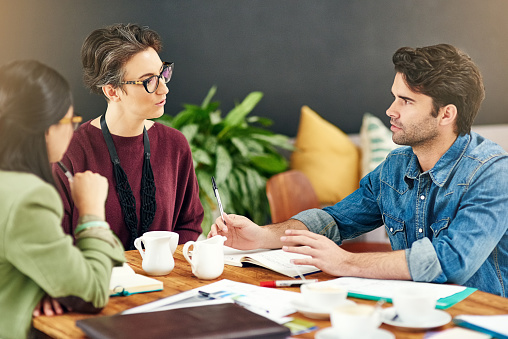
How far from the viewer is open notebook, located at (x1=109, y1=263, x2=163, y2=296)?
1.48 m

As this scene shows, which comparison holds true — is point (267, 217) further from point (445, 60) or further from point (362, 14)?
point (445, 60)

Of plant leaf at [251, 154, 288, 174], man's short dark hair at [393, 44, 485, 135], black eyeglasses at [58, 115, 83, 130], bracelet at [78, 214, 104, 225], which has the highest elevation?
man's short dark hair at [393, 44, 485, 135]

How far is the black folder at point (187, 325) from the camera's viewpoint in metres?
1.15

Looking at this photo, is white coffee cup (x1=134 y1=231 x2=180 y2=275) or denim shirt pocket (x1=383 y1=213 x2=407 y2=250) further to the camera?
denim shirt pocket (x1=383 y1=213 x2=407 y2=250)

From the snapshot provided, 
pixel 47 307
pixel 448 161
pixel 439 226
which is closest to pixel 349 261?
pixel 439 226

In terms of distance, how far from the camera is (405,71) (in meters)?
1.94

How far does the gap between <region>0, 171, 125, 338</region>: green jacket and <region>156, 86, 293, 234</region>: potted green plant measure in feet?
7.80

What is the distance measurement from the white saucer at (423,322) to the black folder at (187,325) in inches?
8.9

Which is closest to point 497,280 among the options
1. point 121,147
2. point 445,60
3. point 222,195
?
point 445,60

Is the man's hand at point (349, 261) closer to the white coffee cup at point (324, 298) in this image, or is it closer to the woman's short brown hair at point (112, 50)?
the white coffee cup at point (324, 298)

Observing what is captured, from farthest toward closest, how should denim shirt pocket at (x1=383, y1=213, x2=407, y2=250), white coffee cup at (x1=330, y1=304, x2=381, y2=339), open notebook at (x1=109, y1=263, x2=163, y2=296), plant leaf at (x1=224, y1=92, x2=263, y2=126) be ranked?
1. plant leaf at (x1=224, y1=92, x2=263, y2=126)
2. denim shirt pocket at (x1=383, y1=213, x2=407, y2=250)
3. open notebook at (x1=109, y1=263, x2=163, y2=296)
4. white coffee cup at (x1=330, y1=304, x2=381, y2=339)

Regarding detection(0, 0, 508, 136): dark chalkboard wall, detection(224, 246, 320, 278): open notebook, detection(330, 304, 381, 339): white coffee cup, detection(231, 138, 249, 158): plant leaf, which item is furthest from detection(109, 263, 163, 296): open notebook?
detection(0, 0, 508, 136): dark chalkboard wall

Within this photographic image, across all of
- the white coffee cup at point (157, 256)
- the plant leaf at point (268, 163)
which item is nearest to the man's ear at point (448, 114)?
the white coffee cup at point (157, 256)

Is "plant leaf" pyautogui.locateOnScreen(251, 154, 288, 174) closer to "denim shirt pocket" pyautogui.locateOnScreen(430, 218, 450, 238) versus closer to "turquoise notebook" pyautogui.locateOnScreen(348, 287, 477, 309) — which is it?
"denim shirt pocket" pyautogui.locateOnScreen(430, 218, 450, 238)
